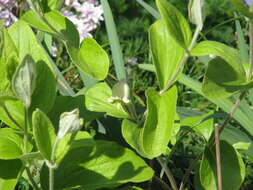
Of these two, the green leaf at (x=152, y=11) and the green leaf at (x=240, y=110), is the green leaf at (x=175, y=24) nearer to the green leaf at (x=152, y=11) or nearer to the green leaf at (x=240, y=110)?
the green leaf at (x=240, y=110)

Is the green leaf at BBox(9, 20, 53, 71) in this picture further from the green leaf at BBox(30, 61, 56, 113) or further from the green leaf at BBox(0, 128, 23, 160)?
the green leaf at BBox(0, 128, 23, 160)

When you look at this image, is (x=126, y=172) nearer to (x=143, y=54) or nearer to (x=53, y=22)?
(x=53, y=22)

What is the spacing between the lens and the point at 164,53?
70 cm

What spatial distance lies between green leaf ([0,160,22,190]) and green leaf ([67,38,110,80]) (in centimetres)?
20

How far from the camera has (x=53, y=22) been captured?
72 cm

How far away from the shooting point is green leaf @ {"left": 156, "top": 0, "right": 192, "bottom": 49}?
0.63m

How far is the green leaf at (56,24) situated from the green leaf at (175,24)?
14 centimetres

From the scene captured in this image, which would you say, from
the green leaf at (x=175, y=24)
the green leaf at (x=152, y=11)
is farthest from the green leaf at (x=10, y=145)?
the green leaf at (x=152, y=11)

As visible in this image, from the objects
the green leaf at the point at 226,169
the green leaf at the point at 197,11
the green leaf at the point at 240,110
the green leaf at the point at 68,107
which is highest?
the green leaf at the point at 197,11

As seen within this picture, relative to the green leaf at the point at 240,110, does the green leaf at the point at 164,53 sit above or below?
above

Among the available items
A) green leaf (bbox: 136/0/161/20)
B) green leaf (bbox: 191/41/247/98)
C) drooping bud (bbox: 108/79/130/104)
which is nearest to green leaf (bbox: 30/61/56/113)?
drooping bud (bbox: 108/79/130/104)

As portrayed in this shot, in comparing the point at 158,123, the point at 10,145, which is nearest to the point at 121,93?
the point at 158,123

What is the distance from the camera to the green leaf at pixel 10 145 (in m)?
0.68

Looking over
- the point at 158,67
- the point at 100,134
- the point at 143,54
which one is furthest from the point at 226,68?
the point at 143,54
